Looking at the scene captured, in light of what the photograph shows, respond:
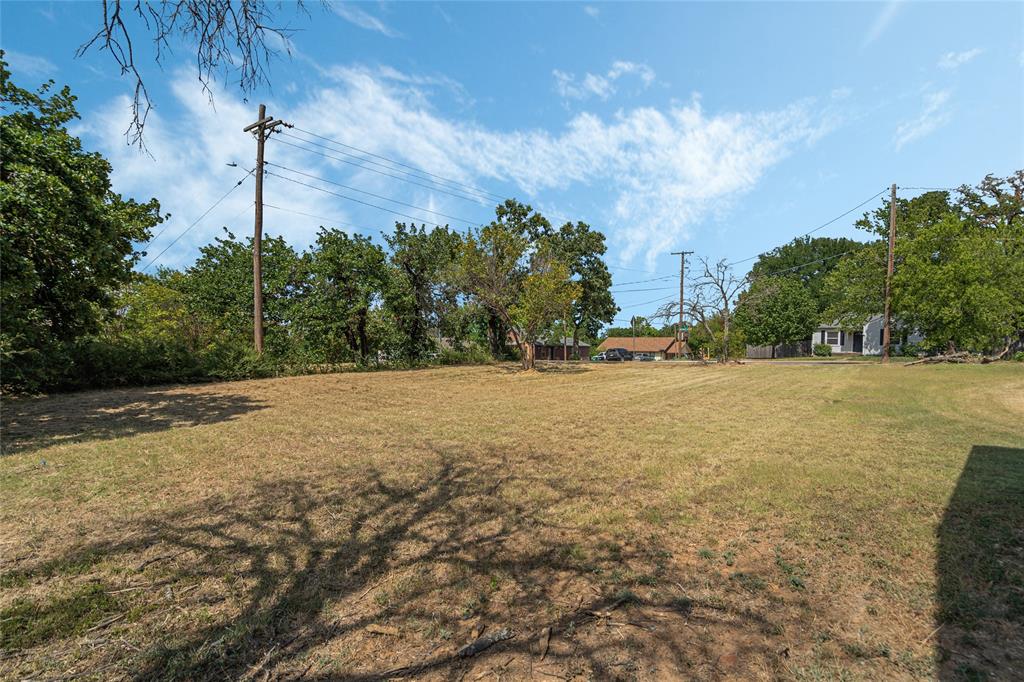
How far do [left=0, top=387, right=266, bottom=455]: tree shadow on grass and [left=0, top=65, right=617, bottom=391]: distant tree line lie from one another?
146 cm

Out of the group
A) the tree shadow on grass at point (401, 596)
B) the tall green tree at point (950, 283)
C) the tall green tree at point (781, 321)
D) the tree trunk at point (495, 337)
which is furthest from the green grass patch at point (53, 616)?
the tall green tree at point (781, 321)

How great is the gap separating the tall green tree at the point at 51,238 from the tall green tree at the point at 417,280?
1086cm

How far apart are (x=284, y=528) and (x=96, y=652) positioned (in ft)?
4.70

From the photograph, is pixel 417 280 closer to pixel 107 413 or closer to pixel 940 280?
pixel 107 413

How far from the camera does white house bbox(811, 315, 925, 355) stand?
4184 centimetres

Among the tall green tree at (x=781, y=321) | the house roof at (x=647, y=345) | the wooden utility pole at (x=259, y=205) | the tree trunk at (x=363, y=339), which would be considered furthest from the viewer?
the house roof at (x=647, y=345)

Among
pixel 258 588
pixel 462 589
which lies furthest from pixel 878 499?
pixel 258 588

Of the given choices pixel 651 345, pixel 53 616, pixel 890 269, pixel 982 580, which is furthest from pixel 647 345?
pixel 53 616

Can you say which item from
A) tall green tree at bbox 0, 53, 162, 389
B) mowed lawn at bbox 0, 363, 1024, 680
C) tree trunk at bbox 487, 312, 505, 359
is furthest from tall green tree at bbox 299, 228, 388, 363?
mowed lawn at bbox 0, 363, 1024, 680

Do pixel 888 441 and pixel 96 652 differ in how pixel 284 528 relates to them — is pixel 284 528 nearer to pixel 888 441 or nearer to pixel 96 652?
pixel 96 652

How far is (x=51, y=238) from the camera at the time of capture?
833 cm

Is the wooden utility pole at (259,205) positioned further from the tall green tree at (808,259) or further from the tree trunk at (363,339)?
the tall green tree at (808,259)

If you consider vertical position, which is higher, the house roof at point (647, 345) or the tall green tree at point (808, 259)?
the tall green tree at point (808, 259)

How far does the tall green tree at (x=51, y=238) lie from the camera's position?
25.6ft
